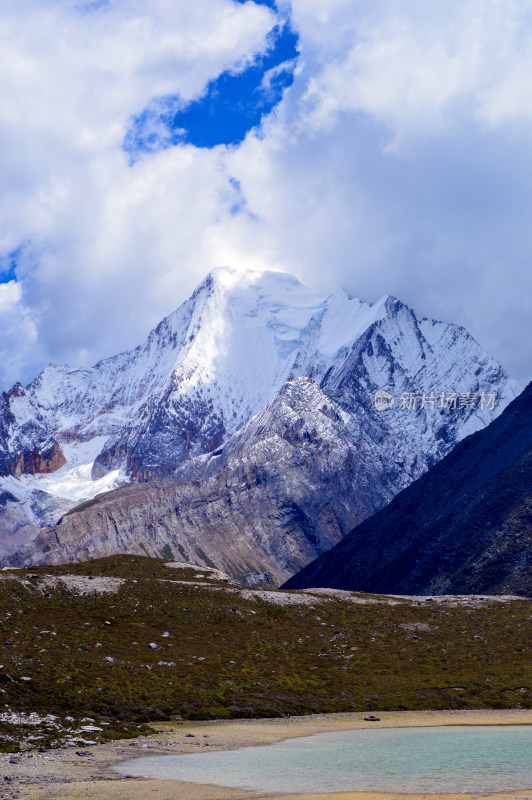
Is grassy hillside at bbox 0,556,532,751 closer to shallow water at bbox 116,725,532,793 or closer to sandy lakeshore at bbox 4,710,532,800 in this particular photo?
sandy lakeshore at bbox 4,710,532,800

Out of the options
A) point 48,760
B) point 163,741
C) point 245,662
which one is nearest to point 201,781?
point 48,760

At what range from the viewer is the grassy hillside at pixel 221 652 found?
8319 centimetres

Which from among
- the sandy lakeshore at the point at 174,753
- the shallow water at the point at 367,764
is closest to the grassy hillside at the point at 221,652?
the sandy lakeshore at the point at 174,753

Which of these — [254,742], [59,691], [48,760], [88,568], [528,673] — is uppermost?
[88,568]

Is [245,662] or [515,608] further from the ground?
[245,662]

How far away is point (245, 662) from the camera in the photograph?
346 feet

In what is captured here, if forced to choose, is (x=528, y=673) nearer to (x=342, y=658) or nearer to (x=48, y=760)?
(x=342, y=658)

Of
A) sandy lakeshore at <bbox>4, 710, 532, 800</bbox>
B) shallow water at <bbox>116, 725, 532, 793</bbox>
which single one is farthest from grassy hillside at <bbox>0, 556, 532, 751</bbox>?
shallow water at <bbox>116, 725, 532, 793</bbox>

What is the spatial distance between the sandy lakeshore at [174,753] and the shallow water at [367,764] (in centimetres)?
219

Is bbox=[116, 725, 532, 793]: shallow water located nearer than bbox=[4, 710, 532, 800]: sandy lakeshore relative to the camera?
No

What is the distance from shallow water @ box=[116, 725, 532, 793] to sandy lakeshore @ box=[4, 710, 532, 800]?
7.20 ft

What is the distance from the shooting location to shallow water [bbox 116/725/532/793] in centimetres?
5538

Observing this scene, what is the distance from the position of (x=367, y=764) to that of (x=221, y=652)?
154 feet

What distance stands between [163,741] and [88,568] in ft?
257
